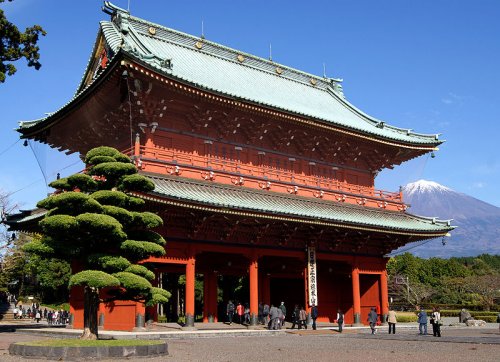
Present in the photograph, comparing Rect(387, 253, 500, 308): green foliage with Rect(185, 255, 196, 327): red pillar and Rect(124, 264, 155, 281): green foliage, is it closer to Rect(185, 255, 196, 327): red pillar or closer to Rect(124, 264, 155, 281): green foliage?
Rect(185, 255, 196, 327): red pillar

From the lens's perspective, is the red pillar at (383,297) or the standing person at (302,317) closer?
the standing person at (302,317)

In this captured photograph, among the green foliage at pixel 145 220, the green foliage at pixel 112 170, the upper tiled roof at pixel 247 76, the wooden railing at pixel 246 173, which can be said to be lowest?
the green foliage at pixel 145 220

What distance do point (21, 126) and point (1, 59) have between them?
9.25m

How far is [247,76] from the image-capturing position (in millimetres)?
34844

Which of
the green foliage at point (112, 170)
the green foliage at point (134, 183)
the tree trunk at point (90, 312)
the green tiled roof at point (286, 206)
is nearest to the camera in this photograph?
the tree trunk at point (90, 312)

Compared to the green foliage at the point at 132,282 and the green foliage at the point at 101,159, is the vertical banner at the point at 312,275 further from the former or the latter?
the green foliage at the point at 101,159

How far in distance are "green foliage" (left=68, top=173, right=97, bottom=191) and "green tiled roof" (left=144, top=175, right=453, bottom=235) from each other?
162 inches

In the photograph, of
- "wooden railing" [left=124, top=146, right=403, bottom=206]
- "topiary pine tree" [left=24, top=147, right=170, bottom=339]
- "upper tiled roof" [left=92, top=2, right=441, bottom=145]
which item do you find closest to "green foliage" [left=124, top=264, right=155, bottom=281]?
"topiary pine tree" [left=24, top=147, right=170, bottom=339]

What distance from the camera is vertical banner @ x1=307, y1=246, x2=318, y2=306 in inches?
1122

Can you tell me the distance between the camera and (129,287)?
16094mm

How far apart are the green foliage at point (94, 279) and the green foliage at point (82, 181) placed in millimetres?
3034

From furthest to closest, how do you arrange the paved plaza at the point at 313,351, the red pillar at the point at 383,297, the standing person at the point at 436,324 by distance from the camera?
the red pillar at the point at 383,297 < the standing person at the point at 436,324 < the paved plaza at the point at 313,351

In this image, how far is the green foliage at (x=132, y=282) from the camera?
16047mm

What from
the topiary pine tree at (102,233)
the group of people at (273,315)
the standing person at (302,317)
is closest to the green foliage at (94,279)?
the topiary pine tree at (102,233)
